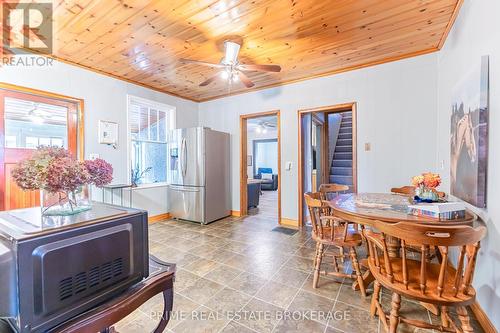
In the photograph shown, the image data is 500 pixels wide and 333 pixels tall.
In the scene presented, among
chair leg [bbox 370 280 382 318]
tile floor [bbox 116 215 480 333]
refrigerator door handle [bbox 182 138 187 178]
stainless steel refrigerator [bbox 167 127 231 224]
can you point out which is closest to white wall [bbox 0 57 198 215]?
stainless steel refrigerator [bbox 167 127 231 224]

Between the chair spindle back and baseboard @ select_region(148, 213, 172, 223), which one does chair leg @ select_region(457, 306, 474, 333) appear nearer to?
the chair spindle back

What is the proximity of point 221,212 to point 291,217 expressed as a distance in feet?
4.53

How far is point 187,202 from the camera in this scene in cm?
434

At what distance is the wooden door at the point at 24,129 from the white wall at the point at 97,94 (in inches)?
7.3

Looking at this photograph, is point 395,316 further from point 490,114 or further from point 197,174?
point 197,174

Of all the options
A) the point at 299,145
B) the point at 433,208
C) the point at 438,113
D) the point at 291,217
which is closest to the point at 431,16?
the point at 438,113

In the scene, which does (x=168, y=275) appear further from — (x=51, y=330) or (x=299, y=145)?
(x=299, y=145)

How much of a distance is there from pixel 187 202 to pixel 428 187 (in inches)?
142

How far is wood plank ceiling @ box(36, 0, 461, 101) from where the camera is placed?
217 cm

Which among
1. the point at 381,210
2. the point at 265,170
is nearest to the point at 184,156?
the point at 381,210

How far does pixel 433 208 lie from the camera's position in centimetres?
161

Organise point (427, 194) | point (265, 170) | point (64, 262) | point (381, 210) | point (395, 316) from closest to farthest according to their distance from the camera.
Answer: point (64, 262)
point (395, 316)
point (381, 210)
point (427, 194)
point (265, 170)

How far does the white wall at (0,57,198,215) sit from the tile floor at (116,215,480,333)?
1371 mm

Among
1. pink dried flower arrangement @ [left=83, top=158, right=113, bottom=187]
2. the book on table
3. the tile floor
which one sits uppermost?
pink dried flower arrangement @ [left=83, top=158, right=113, bottom=187]
